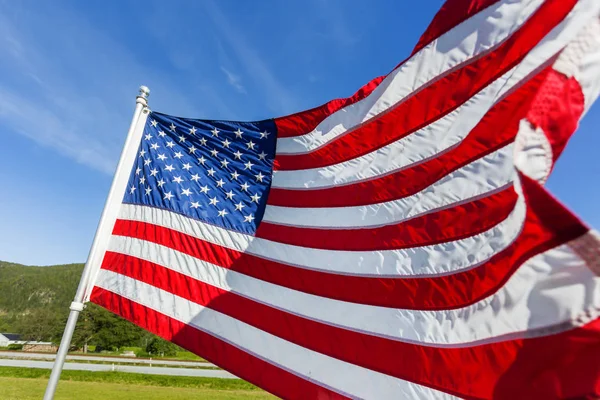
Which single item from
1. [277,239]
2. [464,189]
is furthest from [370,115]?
[277,239]

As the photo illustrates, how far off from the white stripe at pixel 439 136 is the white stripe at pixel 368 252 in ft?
2.09

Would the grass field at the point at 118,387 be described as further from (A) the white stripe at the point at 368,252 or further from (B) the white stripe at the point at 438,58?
(B) the white stripe at the point at 438,58

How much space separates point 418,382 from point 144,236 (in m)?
3.12

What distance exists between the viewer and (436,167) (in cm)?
276

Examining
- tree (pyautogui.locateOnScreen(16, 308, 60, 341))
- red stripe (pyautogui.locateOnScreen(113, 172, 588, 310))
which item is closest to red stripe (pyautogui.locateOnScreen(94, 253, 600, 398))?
red stripe (pyautogui.locateOnScreen(113, 172, 588, 310))

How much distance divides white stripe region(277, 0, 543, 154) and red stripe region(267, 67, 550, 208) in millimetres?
474

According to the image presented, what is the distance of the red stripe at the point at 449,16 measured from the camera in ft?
8.89

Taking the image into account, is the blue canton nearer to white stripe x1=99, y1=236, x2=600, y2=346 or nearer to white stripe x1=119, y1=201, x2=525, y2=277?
white stripe x1=119, y1=201, x2=525, y2=277

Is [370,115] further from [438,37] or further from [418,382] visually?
[418,382]

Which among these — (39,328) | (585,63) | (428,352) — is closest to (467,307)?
(428,352)

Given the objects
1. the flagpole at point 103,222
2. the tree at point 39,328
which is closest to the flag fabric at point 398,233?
the flagpole at point 103,222

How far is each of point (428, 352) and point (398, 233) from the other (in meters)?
0.83

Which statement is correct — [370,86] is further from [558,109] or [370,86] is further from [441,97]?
[558,109]

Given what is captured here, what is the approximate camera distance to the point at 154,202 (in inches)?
177
